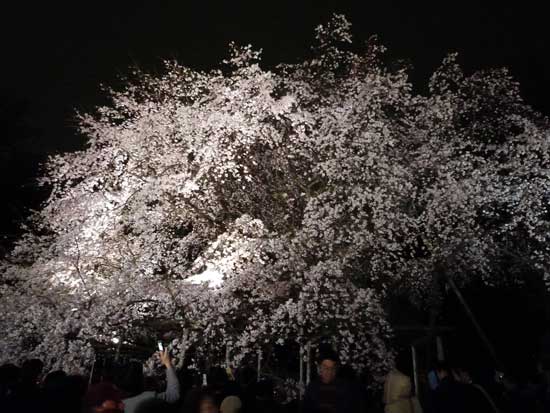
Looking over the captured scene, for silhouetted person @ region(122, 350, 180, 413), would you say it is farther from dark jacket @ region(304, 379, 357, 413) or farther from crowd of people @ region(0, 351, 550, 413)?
dark jacket @ region(304, 379, 357, 413)

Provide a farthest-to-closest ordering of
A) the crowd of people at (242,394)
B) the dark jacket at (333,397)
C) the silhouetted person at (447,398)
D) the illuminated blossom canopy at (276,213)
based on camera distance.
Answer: the illuminated blossom canopy at (276,213), the dark jacket at (333,397), the silhouetted person at (447,398), the crowd of people at (242,394)

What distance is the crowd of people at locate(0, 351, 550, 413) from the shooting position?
9.72 feet

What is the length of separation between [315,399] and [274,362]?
8915mm

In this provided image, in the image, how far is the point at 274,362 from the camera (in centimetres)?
1328

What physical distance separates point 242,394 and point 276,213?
28.5 ft

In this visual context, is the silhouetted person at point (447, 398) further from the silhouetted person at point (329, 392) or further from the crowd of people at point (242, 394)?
the silhouetted person at point (329, 392)

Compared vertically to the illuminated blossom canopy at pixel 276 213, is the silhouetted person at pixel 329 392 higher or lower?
lower

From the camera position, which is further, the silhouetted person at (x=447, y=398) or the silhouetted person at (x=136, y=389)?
the silhouetted person at (x=136, y=389)

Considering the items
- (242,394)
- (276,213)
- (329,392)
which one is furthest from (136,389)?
(276,213)

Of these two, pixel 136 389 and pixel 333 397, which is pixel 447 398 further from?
pixel 136 389

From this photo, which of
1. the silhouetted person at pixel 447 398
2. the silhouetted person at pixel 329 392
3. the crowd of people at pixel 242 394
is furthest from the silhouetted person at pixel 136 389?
the silhouetted person at pixel 447 398

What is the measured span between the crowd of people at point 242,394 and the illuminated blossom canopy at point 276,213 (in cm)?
509

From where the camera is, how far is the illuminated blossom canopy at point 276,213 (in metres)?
10.7

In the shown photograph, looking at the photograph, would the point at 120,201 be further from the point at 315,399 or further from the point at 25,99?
the point at 25,99
